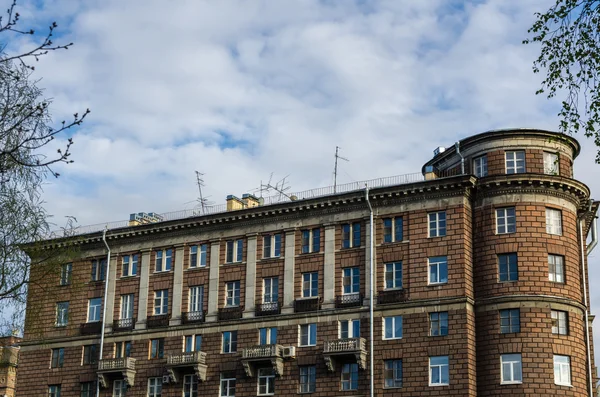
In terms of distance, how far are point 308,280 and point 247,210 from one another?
754cm

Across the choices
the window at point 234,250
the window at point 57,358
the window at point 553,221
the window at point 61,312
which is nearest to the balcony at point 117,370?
the window at point 57,358

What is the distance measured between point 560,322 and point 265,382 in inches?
810

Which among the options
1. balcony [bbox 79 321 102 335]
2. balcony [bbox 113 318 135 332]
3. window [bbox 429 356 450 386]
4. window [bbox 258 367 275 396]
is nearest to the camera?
window [bbox 429 356 450 386]

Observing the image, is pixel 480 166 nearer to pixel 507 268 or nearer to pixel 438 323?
pixel 507 268

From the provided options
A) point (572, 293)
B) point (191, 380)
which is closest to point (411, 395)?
point (572, 293)

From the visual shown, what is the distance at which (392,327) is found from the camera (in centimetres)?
6431

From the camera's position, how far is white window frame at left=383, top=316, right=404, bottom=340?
63.9 m

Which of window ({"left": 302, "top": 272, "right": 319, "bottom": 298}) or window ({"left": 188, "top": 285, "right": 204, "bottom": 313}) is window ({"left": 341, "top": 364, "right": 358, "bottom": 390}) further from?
window ({"left": 188, "top": 285, "right": 204, "bottom": 313})

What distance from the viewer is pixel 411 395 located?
61844mm

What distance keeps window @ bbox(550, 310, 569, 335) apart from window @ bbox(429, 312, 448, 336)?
6822 millimetres

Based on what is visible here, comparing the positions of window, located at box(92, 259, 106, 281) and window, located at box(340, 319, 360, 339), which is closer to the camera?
window, located at box(340, 319, 360, 339)

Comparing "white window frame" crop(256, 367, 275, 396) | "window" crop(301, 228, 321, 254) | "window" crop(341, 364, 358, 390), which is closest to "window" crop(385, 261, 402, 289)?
"window" crop(301, 228, 321, 254)

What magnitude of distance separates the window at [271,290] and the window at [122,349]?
12.3 meters

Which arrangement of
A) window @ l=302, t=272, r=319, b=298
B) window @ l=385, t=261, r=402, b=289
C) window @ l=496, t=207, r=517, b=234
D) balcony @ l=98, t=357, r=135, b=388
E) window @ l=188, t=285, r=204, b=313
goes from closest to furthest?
window @ l=496, t=207, r=517, b=234 < window @ l=385, t=261, r=402, b=289 < window @ l=302, t=272, r=319, b=298 < window @ l=188, t=285, r=204, b=313 < balcony @ l=98, t=357, r=135, b=388
